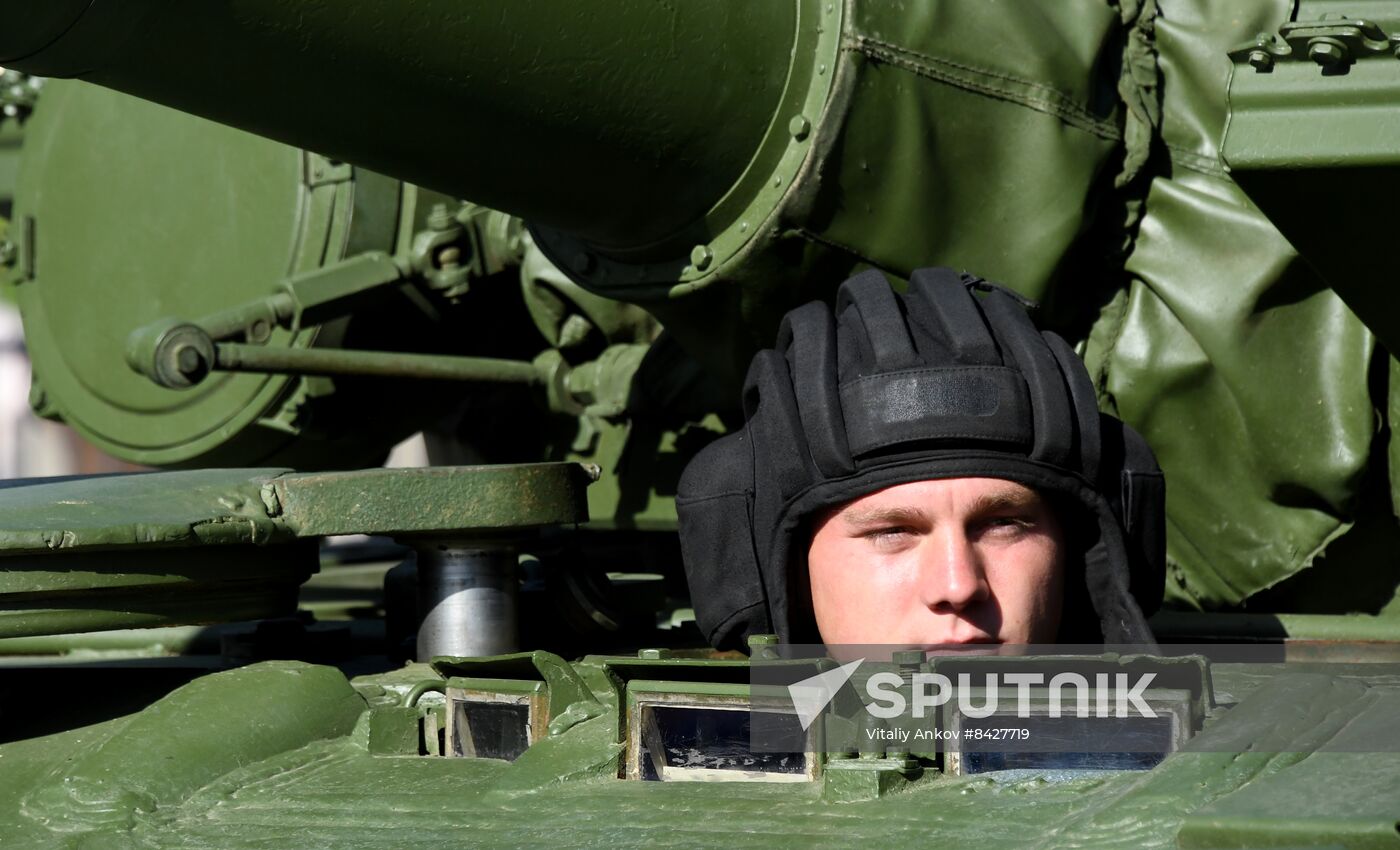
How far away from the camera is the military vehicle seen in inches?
108

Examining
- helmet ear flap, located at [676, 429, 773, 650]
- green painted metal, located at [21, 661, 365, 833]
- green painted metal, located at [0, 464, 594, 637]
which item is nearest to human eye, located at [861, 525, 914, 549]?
helmet ear flap, located at [676, 429, 773, 650]

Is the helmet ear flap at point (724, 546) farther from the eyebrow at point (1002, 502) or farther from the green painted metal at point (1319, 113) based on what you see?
the green painted metal at point (1319, 113)

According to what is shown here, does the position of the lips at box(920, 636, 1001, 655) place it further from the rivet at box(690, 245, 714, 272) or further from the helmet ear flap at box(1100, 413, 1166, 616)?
the rivet at box(690, 245, 714, 272)

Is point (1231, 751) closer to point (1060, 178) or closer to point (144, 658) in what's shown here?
point (1060, 178)

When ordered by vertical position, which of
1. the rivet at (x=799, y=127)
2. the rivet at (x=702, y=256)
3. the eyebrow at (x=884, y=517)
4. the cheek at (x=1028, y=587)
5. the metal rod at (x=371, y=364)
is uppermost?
the rivet at (x=799, y=127)

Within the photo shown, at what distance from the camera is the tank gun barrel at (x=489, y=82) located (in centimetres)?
307

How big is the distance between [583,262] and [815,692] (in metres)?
1.63

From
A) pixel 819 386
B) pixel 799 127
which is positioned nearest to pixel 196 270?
pixel 799 127

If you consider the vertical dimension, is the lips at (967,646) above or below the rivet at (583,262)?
below

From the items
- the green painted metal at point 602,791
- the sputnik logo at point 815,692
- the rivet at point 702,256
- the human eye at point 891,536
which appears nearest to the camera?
the green painted metal at point 602,791

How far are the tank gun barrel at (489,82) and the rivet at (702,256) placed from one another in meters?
0.06

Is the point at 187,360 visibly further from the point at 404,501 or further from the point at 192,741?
the point at 192,741

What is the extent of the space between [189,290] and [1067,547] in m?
2.58

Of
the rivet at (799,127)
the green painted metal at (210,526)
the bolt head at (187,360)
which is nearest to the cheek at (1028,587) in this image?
the green painted metal at (210,526)
